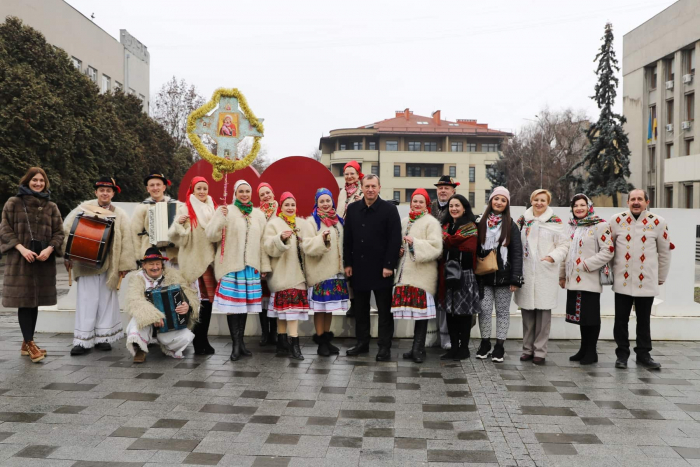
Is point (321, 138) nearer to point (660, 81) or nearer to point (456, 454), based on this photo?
point (660, 81)

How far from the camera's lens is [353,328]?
311 inches

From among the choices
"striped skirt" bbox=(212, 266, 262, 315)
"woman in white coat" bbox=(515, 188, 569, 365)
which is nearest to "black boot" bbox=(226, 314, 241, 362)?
"striped skirt" bbox=(212, 266, 262, 315)

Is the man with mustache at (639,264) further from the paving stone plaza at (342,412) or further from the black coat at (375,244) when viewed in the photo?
the black coat at (375,244)

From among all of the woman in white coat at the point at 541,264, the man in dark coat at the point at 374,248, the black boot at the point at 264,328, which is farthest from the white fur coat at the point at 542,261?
the black boot at the point at 264,328

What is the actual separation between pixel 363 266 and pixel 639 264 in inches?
110

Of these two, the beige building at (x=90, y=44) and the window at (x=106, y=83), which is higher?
the beige building at (x=90, y=44)

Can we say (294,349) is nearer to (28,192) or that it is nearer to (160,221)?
(160,221)

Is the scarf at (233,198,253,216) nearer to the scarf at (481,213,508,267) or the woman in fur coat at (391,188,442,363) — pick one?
the woman in fur coat at (391,188,442,363)

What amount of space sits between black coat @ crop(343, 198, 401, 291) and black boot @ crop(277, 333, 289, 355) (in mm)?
1026

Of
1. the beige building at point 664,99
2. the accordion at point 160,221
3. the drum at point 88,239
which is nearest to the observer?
the drum at point 88,239

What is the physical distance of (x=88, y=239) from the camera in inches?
263

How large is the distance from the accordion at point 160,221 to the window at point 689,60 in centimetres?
4218

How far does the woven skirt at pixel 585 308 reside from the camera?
21.0ft

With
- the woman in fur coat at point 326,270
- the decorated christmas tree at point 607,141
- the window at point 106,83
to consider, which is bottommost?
the woman in fur coat at point 326,270
